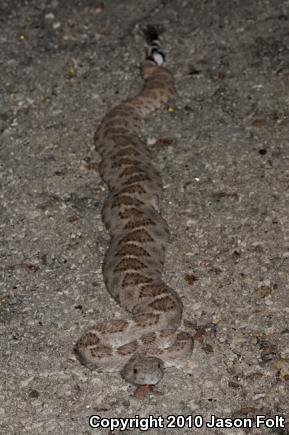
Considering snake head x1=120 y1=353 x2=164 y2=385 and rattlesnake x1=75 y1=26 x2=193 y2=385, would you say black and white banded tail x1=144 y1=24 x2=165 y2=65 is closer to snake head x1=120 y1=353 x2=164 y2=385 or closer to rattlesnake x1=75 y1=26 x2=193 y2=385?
rattlesnake x1=75 y1=26 x2=193 y2=385

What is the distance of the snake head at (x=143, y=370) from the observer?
7211 millimetres

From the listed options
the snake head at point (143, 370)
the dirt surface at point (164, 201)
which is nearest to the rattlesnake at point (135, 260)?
the snake head at point (143, 370)

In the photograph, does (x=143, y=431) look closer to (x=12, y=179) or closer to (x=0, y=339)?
(x=0, y=339)

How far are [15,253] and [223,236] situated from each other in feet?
6.53

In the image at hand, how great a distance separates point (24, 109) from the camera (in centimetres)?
1101

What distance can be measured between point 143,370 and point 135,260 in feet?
4.62

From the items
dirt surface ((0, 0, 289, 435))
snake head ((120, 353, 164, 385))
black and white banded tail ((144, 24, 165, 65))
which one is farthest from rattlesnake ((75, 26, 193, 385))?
black and white banded tail ((144, 24, 165, 65))

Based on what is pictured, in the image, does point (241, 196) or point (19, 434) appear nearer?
point (19, 434)

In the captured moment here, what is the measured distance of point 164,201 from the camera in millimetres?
9391

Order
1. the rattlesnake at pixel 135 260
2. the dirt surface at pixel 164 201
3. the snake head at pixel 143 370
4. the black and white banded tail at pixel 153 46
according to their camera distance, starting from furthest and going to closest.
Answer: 1. the black and white banded tail at pixel 153 46
2. the rattlesnake at pixel 135 260
3. the dirt surface at pixel 164 201
4. the snake head at pixel 143 370

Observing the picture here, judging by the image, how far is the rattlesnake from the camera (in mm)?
7523

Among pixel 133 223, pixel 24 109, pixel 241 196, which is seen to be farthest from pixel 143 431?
pixel 24 109

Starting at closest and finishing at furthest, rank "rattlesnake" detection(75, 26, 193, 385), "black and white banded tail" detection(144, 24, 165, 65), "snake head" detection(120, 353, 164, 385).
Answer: "snake head" detection(120, 353, 164, 385) < "rattlesnake" detection(75, 26, 193, 385) < "black and white banded tail" detection(144, 24, 165, 65)

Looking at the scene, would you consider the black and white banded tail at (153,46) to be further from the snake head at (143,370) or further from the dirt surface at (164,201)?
the snake head at (143,370)
